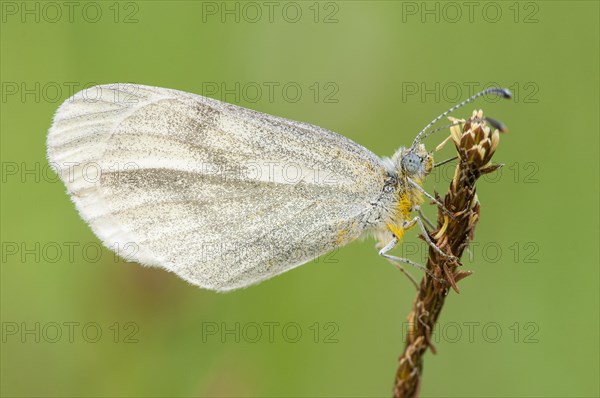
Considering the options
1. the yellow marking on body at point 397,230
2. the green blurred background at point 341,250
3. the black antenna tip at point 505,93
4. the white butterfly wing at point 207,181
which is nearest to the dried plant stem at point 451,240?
the black antenna tip at point 505,93

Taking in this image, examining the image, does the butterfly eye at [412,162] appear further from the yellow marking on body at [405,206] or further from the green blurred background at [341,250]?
the green blurred background at [341,250]

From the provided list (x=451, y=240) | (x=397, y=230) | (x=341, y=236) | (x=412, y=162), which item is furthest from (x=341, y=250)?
(x=451, y=240)

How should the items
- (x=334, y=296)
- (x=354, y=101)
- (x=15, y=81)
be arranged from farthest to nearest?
(x=354, y=101) → (x=15, y=81) → (x=334, y=296)

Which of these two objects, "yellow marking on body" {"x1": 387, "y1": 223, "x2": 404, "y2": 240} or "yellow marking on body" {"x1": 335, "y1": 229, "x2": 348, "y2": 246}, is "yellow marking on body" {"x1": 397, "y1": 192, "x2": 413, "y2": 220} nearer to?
"yellow marking on body" {"x1": 387, "y1": 223, "x2": 404, "y2": 240}

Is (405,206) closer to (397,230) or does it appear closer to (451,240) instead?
(397,230)

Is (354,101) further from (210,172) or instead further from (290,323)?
(210,172)

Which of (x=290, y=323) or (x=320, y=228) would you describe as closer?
→ (x=320, y=228)

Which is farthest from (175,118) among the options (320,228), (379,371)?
(379,371)
